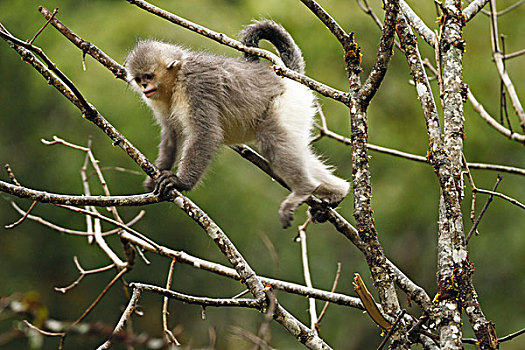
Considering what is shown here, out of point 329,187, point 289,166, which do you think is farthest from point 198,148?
point 329,187

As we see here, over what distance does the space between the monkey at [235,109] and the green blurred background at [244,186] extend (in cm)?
298

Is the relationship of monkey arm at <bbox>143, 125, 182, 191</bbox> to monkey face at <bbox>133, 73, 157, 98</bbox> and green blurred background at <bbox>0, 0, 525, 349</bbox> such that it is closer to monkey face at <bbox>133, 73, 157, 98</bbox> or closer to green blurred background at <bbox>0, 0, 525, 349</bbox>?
monkey face at <bbox>133, 73, 157, 98</bbox>

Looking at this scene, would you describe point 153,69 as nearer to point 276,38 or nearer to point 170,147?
point 170,147

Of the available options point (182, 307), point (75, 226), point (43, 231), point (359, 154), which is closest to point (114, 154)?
point (75, 226)

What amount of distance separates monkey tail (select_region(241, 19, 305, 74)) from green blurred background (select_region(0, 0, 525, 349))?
3020mm

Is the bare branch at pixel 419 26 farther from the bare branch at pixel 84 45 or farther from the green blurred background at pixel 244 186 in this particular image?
the green blurred background at pixel 244 186

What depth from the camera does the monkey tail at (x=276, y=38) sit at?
3236 millimetres

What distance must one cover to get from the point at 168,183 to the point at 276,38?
3.76 feet

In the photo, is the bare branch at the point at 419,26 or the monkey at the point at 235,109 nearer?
the bare branch at the point at 419,26

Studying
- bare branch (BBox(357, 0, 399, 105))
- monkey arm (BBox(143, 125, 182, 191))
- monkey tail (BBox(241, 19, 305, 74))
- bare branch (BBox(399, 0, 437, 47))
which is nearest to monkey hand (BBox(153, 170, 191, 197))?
monkey arm (BBox(143, 125, 182, 191))

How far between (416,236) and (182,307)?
9.04 feet

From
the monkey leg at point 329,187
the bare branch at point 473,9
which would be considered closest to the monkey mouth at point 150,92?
the monkey leg at point 329,187

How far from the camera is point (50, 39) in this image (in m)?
7.21

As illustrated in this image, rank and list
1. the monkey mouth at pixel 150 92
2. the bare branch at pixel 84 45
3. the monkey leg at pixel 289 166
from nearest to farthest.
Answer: the bare branch at pixel 84 45, the monkey leg at pixel 289 166, the monkey mouth at pixel 150 92
